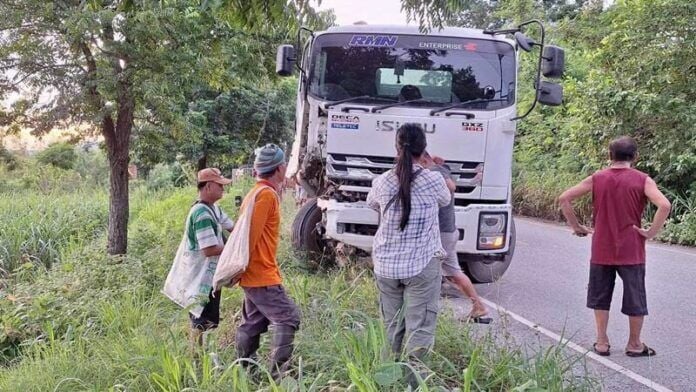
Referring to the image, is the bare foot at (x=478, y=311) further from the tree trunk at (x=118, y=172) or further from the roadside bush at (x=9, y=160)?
the roadside bush at (x=9, y=160)

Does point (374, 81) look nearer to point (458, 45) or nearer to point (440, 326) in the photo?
point (458, 45)

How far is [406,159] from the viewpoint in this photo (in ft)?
12.4

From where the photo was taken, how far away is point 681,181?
12812mm

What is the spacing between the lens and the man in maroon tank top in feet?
15.1

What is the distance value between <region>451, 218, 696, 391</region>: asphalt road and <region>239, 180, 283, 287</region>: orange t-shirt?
1.62 m

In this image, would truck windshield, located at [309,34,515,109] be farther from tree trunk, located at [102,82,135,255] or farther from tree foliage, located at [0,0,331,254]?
tree trunk, located at [102,82,135,255]

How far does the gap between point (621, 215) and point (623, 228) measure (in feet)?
0.32

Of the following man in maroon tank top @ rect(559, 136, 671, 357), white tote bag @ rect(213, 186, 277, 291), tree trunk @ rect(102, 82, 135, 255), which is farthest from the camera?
tree trunk @ rect(102, 82, 135, 255)

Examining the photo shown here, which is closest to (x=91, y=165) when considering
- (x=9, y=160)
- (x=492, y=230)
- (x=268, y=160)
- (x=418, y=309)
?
(x=9, y=160)

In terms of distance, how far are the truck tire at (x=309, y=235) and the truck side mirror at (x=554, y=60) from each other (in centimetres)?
283

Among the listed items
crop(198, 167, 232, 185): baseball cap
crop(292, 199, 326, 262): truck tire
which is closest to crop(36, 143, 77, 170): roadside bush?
crop(292, 199, 326, 262): truck tire

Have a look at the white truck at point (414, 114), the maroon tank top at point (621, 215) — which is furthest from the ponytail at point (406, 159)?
the white truck at point (414, 114)

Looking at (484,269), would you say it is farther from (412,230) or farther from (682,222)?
(682,222)

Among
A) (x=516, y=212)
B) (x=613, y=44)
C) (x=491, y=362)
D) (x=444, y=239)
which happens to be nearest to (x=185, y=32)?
(x=444, y=239)
